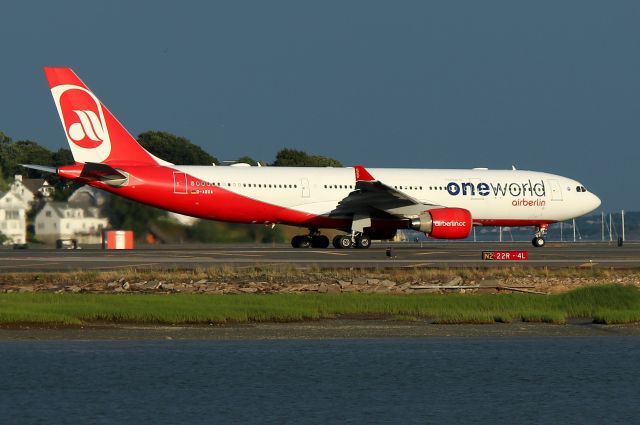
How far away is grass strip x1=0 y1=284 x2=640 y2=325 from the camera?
30062mm

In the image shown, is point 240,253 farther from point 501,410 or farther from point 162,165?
point 501,410

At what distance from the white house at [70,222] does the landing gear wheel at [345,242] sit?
10.7 metres

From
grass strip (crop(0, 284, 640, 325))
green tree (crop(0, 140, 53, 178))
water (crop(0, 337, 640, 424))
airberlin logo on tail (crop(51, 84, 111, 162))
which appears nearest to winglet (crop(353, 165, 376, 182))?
→ airberlin logo on tail (crop(51, 84, 111, 162))

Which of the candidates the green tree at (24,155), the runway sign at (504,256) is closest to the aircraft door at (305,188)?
the runway sign at (504,256)

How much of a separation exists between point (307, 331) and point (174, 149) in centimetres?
7153

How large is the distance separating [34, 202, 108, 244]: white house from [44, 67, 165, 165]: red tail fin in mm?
3249

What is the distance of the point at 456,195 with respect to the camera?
2212 inches

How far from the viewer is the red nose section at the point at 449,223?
51.4m

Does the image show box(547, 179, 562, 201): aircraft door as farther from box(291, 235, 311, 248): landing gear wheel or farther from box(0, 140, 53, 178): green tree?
box(0, 140, 53, 178): green tree

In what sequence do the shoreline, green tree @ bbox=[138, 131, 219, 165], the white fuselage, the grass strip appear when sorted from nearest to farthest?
the shoreline → the grass strip → the white fuselage → green tree @ bbox=[138, 131, 219, 165]

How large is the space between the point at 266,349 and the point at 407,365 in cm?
358

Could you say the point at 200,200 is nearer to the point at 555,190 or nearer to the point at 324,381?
the point at 555,190


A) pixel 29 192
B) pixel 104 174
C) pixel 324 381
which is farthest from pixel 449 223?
pixel 324 381

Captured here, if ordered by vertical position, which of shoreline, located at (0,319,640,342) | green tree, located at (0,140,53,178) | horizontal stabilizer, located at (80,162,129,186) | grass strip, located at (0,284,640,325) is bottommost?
shoreline, located at (0,319,640,342)
